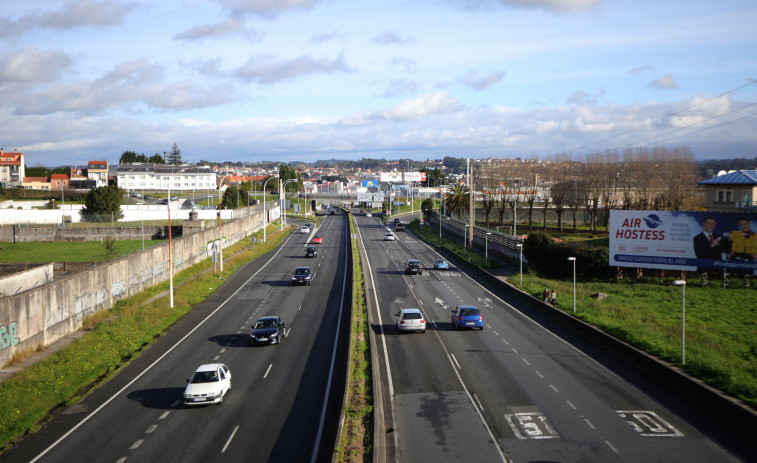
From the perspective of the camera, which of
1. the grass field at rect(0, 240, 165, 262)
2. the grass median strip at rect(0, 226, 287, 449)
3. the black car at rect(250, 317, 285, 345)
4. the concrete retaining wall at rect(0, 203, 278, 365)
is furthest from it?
the grass field at rect(0, 240, 165, 262)

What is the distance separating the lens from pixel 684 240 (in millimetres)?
46375

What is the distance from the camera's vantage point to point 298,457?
17078mm

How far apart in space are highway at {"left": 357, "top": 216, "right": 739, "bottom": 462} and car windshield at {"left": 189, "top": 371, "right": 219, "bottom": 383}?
6387mm

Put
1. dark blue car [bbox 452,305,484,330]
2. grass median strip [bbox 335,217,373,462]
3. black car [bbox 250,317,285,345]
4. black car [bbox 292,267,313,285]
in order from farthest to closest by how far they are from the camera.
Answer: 1. black car [bbox 292,267,313,285]
2. dark blue car [bbox 452,305,484,330]
3. black car [bbox 250,317,285,345]
4. grass median strip [bbox 335,217,373,462]

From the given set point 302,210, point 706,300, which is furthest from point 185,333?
point 302,210

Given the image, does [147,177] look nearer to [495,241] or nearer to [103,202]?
[103,202]

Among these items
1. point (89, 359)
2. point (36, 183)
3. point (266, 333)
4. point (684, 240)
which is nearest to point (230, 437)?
point (266, 333)

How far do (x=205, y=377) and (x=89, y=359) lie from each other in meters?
8.73

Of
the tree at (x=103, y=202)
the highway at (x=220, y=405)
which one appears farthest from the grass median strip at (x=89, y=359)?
the tree at (x=103, y=202)

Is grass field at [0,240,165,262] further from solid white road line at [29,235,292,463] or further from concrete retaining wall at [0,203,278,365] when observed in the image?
solid white road line at [29,235,292,463]

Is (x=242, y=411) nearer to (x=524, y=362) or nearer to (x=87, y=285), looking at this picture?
(x=524, y=362)

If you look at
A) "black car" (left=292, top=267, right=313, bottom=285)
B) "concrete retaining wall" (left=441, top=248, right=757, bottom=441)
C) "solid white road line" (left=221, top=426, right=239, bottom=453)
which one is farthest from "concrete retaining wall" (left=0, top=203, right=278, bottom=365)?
"concrete retaining wall" (left=441, top=248, right=757, bottom=441)

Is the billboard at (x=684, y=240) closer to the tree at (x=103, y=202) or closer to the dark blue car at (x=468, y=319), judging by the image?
the dark blue car at (x=468, y=319)

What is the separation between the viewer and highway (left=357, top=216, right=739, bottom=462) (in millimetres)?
17312
